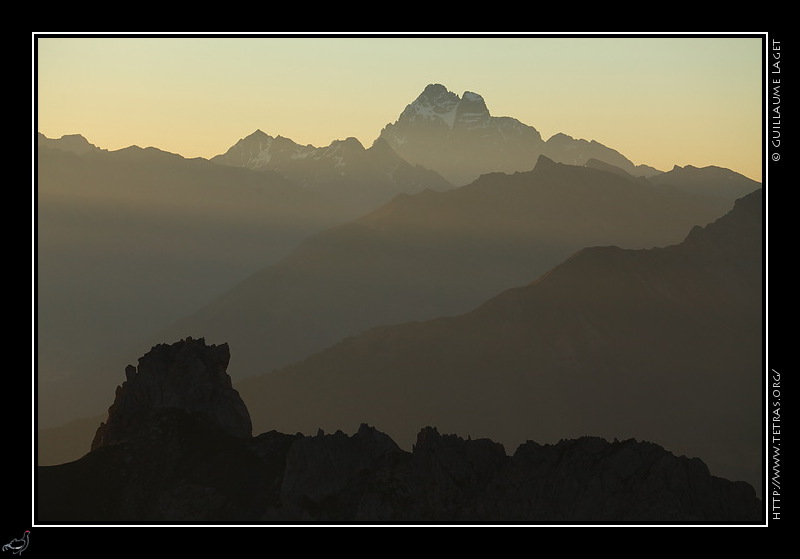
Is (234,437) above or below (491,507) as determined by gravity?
above

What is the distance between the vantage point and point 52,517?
99.1 meters

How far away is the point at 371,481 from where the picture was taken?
10944 centimetres

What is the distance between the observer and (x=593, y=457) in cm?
11131

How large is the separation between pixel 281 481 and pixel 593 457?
1365 inches

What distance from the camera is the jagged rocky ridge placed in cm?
10581

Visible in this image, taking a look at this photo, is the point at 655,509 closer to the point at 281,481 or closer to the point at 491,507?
the point at 491,507

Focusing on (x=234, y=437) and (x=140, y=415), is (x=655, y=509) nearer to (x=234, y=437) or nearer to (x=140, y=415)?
(x=234, y=437)

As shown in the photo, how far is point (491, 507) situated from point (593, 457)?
1288cm

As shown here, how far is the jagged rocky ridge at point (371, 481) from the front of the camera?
106 metres
